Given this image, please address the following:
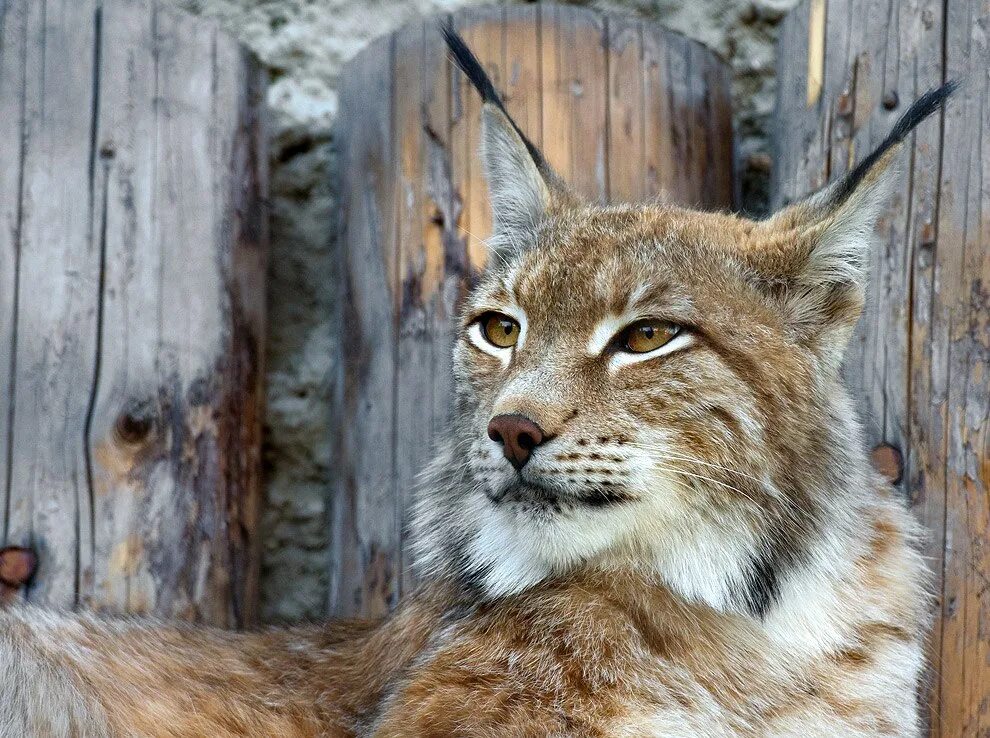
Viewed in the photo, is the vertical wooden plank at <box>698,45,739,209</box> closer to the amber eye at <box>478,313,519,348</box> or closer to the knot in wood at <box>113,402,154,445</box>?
the amber eye at <box>478,313,519,348</box>

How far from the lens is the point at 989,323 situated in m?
3.25

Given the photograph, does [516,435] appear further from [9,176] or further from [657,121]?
[9,176]

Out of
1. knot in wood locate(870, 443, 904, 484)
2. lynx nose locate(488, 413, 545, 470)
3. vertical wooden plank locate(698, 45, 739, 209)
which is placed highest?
vertical wooden plank locate(698, 45, 739, 209)

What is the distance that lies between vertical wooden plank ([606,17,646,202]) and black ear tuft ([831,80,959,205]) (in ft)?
3.62

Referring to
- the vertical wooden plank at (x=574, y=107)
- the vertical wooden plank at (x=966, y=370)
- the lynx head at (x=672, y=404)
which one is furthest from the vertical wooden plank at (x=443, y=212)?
the vertical wooden plank at (x=966, y=370)

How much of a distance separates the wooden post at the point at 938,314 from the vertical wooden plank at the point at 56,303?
238 cm

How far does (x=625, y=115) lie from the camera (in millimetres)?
3869

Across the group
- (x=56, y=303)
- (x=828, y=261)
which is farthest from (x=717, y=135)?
(x=56, y=303)

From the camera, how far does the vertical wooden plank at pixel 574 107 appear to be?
151 inches

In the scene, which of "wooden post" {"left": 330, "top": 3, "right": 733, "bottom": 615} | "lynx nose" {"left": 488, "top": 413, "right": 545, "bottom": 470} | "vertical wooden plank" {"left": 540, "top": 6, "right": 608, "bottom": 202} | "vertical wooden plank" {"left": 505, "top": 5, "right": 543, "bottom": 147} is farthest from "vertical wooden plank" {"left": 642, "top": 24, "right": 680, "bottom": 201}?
"lynx nose" {"left": 488, "top": 413, "right": 545, "bottom": 470}

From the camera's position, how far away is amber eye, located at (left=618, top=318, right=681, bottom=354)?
108 inches

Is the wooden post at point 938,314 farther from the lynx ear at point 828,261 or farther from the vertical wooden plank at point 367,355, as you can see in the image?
the vertical wooden plank at point 367,355

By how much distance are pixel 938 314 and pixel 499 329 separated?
1300 millimetres

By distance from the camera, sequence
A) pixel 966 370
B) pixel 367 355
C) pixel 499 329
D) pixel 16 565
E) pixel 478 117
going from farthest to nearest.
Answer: pixel 367 355, pixel 478 117, pixel 16 565, pixel 966 370, pixel 499 329
